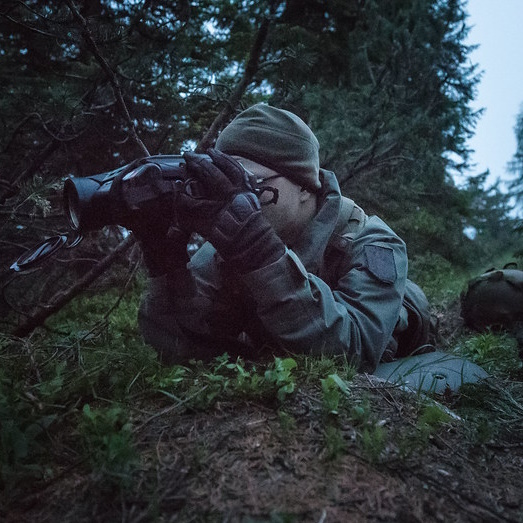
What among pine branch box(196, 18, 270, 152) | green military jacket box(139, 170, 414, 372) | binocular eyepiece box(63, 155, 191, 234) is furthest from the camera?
pine branch box(196, 18, 270, 152)

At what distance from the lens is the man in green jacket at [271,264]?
6.19ft

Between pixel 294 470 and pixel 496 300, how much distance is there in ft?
11.4

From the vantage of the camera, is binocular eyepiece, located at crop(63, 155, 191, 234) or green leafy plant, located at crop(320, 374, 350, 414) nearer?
green leafy plant, located at crop(320, 374, 350, 414)

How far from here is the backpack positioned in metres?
3.84

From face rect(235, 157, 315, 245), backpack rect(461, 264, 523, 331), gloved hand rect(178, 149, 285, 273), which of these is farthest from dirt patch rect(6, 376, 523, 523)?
backpack rect(461, 264, 523, 331)

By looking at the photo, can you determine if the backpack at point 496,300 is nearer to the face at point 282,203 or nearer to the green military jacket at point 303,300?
the green military jacket at point 303,300

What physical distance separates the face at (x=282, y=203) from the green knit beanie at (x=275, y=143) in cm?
4

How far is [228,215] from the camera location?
184 centimetres

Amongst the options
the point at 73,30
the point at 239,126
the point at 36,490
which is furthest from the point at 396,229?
the point at 36,490

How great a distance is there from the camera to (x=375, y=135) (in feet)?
13.2

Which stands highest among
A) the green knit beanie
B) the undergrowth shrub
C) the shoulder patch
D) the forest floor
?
the green knit beanie

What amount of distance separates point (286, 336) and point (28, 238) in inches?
99.8

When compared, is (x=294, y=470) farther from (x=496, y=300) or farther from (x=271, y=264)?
(x=496, y=300)

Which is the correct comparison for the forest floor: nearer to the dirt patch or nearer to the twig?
the dirt patch
